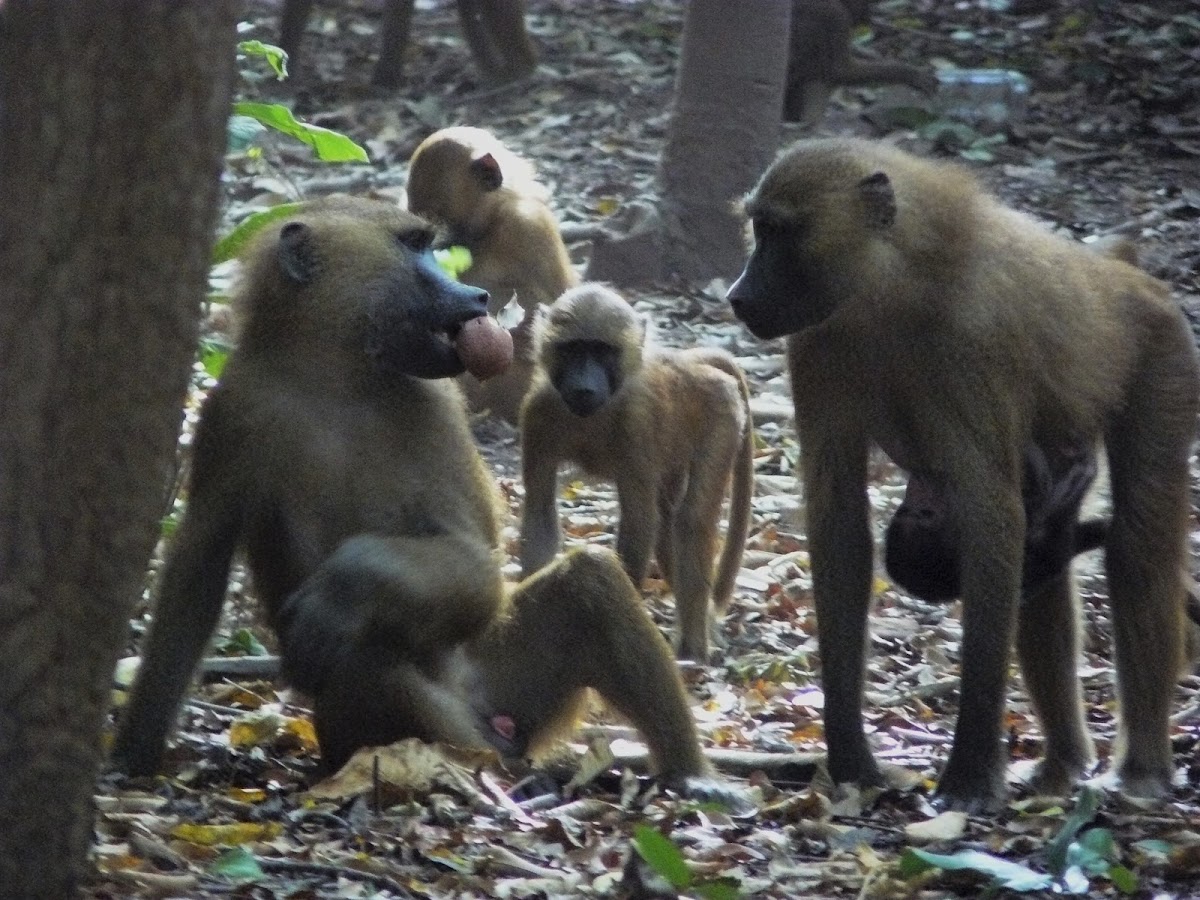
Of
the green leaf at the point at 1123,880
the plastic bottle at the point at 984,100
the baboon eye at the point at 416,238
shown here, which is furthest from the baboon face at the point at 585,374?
the plastic bottle at the point at 984,100

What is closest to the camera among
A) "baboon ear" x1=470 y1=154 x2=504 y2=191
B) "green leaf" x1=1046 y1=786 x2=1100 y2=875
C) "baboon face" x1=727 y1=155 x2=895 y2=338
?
"green leaf" x1=1046 y1=786 x2=1100 y2=875

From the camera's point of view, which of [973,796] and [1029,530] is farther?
[1029,530]

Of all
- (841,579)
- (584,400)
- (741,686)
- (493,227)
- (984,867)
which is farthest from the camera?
(493,227)

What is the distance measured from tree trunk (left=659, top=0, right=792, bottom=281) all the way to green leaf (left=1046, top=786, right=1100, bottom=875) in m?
6.52

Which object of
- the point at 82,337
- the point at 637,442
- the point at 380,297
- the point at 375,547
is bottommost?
the point at 637,442

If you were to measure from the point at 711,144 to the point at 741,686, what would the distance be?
185 inches

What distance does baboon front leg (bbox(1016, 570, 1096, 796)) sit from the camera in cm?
562

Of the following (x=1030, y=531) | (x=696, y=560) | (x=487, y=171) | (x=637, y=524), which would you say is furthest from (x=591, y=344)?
(x=487, y=171)

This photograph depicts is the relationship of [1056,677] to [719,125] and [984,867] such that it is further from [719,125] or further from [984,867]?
[719,125]

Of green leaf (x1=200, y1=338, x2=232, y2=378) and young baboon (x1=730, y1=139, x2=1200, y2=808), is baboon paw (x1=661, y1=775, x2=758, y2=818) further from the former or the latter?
green leaf (x1=200, y1=338, x2=232, y2=378)

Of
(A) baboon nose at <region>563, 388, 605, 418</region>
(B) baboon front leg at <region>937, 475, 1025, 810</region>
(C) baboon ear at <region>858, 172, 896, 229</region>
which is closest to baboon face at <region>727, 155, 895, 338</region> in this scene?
(C) baboon ear at <region>858, 172, 896, 229</region>

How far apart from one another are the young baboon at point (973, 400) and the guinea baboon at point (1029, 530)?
0.27 ft

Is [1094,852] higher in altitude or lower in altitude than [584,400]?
lower

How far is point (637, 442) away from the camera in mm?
7188
